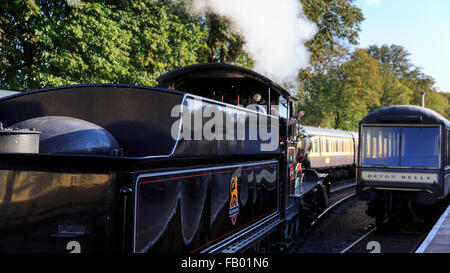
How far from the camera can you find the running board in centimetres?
489

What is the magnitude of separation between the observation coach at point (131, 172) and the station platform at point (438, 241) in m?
2.50

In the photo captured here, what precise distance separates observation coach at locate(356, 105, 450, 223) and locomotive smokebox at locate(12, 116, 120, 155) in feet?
26.5

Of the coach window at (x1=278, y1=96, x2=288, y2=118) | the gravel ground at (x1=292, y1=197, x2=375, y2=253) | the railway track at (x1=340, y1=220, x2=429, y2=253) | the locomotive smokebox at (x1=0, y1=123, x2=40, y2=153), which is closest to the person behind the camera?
the locomotive smokebox at (x1=0, y1=123, x2=40, y2=153)

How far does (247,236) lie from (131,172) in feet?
9.81

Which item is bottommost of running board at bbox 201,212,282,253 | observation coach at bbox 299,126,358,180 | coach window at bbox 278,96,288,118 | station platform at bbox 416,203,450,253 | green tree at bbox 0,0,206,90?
station platform at bbox 416,203,450,253

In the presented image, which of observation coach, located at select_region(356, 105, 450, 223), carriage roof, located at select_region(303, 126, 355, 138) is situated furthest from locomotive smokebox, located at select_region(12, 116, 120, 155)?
carriage roof, located at select_region(303, 126, 355, 138)

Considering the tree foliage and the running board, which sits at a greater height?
the tree foliage

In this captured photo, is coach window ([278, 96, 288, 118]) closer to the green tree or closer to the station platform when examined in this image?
the station platform

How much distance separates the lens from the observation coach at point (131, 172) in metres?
3.09

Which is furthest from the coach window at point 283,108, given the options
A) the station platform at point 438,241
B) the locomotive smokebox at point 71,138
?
the locomotive smokebox at point 71,138

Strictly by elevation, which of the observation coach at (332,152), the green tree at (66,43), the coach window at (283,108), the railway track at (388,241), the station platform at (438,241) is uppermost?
the green tree at (66,43)

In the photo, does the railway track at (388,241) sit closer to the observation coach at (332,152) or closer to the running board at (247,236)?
the running board at (247,236)

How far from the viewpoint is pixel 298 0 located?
1909cm

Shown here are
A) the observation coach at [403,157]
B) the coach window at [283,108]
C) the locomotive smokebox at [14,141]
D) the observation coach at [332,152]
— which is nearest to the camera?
the locomotive smokebox at [14,141]
